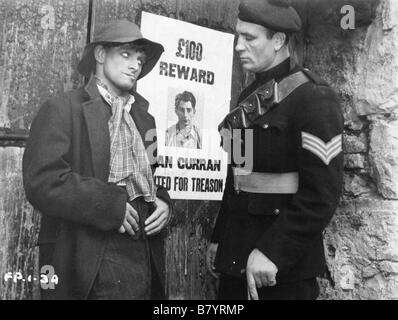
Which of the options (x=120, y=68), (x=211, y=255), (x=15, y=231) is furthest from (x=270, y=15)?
(x=15, y=231)

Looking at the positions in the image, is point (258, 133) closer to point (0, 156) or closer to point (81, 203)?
point (81, 203)

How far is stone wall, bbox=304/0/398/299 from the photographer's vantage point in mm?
2549

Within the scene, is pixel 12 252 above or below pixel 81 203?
below

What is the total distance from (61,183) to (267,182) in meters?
0.72

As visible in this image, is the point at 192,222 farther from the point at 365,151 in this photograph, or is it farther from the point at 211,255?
the point at 365,151

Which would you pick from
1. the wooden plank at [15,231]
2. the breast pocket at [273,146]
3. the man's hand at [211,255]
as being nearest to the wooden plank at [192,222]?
the man's hand at [211,255]

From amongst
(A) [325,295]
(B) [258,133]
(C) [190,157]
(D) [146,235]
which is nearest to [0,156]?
(D) [146,235]

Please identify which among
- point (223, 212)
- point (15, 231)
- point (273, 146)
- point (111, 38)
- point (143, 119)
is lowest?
point (15, 231)

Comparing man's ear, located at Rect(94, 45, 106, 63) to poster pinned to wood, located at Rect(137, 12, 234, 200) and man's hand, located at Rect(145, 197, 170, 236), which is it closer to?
poster pinned to wood, located at Rect(137, 12, 234, 200)

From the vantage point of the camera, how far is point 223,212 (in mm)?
2479

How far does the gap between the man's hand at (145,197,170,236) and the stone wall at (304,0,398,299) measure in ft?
2.66
